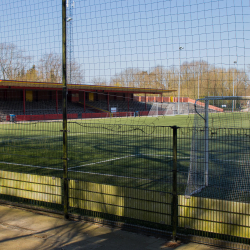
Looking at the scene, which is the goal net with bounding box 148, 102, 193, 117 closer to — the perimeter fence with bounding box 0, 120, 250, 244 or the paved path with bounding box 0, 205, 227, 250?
the perimeter fence with bounding box 0, 120, 250, 244

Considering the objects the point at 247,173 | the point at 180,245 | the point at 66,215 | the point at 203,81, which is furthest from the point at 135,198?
the point at 247,173

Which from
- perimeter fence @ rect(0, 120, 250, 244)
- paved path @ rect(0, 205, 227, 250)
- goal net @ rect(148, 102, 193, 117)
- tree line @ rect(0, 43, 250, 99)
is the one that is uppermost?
tree line @ rect(0, 43, 250, 99)

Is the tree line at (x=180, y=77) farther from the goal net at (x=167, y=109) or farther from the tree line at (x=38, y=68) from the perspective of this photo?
the goal net at (x=167, y=109)

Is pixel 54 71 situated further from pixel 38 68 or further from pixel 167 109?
pixel 167 109

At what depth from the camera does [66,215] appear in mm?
5398

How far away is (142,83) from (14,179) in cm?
319

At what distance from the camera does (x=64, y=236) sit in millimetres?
4660

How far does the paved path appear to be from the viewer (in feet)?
14.1

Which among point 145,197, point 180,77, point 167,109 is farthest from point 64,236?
point 167,109

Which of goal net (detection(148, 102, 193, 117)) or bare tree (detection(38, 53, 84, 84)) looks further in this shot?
goal net (detection(148, 102, 193, 117))

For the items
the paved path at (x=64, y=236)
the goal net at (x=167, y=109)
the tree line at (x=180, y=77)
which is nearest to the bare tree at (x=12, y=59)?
the tree line at (x=180, y=77)

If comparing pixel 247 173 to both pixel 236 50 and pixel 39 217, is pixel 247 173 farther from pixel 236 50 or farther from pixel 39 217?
pixel 39 217

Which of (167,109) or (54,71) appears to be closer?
(54,71)

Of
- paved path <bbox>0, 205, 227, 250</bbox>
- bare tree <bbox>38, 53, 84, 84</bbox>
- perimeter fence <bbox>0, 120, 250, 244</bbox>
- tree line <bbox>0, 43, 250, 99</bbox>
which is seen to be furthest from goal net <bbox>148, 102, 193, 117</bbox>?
paved path <bbox>0, 205, 227, 250</bbox>
